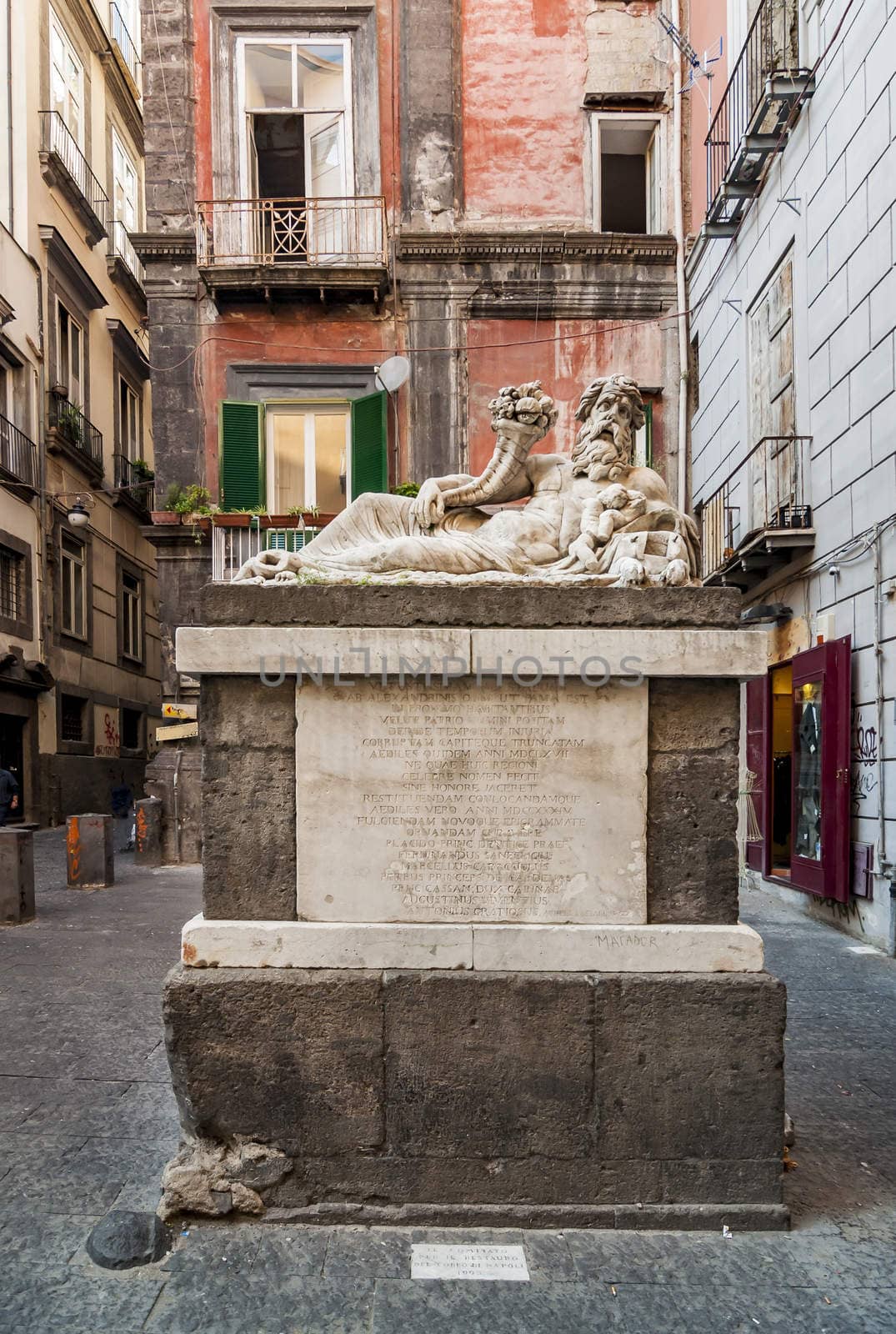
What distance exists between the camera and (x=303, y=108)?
12695mm

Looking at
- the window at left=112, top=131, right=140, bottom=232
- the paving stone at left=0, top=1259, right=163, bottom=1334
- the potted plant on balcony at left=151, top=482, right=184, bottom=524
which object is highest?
the window at left=112, top=131, right=140, bottom=232

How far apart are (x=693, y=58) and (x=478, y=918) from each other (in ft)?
41.3

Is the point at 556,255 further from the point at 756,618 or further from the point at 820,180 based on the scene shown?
the point at 756,618

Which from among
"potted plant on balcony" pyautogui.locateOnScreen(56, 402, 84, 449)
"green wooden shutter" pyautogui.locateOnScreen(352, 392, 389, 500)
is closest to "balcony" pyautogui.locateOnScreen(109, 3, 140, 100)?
"potted plant on balcony" pyautogui.locateOnScreen(56, 402, 84, 449)

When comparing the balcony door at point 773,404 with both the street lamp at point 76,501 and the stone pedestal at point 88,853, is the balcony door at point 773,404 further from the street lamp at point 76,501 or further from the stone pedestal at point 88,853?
the street lamp at point 76,501

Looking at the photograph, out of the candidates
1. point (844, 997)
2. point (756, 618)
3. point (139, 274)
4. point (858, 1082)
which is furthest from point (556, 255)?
point (139, 274)

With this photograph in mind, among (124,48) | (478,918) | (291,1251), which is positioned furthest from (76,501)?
(291,1251)

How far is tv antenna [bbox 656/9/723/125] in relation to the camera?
11375mm

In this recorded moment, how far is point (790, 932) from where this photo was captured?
26.2 ft

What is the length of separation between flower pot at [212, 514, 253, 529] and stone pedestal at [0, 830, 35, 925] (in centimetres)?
520

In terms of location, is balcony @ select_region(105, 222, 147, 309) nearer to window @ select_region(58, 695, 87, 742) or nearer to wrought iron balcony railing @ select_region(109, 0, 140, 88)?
Answer: wrought iron balcony railing @ select_region(109, 0, 140, 88)

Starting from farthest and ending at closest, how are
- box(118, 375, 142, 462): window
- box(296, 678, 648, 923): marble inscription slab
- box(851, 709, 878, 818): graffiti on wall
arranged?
box(118, 375, 142, 462): window → box(851, 709, 878, 818): graffiti on wall → box(296, 678, 648, 923): marble inscription slab

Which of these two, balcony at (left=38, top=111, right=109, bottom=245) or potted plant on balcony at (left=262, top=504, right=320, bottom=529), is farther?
balcony at (left=38, top=111, right=109, bottom=245)

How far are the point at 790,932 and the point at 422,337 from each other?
9081 mm
